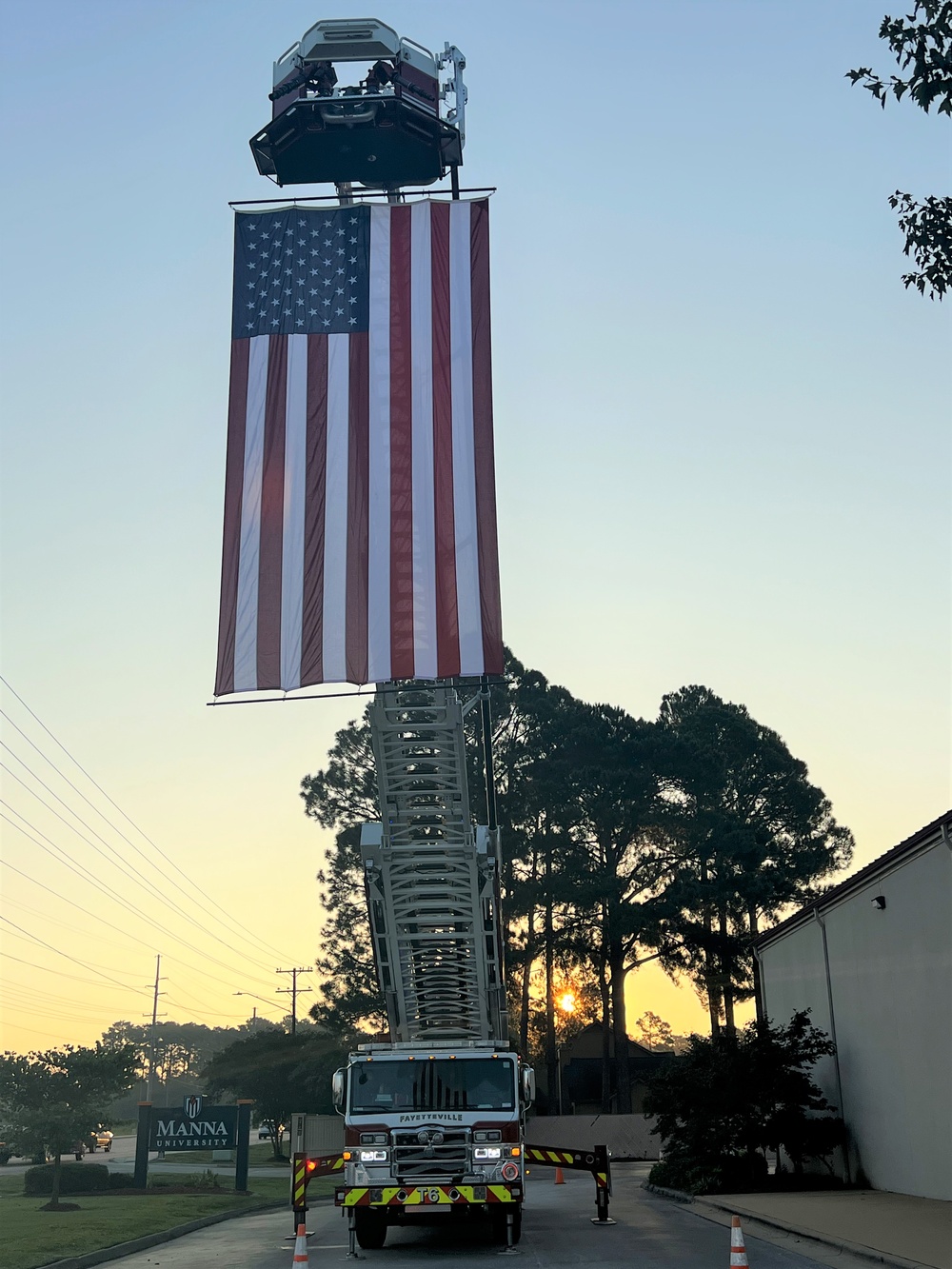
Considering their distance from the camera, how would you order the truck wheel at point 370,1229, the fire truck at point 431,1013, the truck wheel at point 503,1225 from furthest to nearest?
the truck wheel at point 370,1229 < the truck wheel at point 503,1225 < the fire truck at point 431,1013

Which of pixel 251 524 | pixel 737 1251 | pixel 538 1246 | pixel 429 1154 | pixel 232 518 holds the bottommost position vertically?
pixel 538 1246

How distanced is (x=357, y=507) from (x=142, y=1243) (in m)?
11.1

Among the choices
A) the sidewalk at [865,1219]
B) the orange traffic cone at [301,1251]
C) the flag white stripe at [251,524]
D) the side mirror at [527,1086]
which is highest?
the flag white stripe at [251,524]

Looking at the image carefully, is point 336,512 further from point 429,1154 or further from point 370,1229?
point 370,1229

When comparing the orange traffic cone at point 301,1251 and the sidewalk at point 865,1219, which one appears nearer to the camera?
the orange traffic cone at point 301,1251

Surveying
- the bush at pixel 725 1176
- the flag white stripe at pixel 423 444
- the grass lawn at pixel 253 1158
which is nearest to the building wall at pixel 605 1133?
the grass lawn at pixel 253 1158

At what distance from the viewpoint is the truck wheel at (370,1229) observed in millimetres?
15844

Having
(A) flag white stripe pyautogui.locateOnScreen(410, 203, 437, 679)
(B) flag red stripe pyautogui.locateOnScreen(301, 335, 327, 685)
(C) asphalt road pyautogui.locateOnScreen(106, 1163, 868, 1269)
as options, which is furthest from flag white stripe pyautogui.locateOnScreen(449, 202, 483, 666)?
(C) asphalt road pyautogui.locateOnScreen(106, 1163, 868, 1269)

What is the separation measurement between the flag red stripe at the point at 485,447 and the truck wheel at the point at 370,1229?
23.8ft

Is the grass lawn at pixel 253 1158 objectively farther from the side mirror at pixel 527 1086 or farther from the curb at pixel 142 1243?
the side mirror at pixel 527 1086

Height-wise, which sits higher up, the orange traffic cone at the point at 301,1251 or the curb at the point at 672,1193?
the orange traffic cone at the point at 301,1251

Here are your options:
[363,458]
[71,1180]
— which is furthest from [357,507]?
[71,1180]

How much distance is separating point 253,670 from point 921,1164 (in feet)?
42.1

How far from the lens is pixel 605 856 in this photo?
52.5 m
